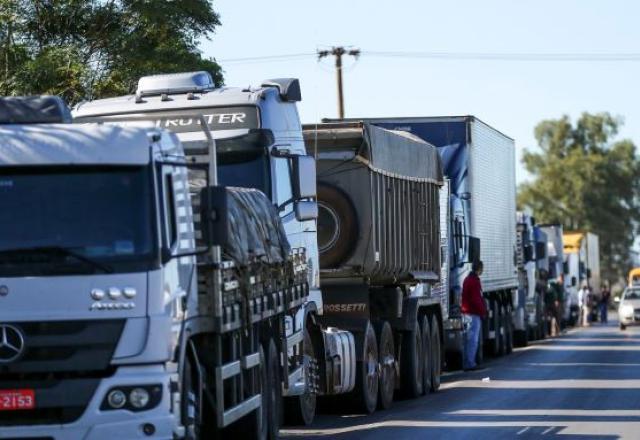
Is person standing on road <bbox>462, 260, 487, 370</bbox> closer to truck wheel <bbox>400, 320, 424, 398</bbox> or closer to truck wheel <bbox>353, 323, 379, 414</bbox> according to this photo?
truck wheel <bbox>400, 320, 424, 398</bbox>

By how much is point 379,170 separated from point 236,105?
4232 mm

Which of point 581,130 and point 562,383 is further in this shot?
point 581,130

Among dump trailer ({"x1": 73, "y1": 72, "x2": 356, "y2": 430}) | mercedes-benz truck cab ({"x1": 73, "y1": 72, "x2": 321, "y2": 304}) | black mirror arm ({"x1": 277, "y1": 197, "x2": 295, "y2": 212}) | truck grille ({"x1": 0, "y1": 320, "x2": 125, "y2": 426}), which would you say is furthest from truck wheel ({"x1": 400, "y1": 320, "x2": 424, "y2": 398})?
truck grille ({"x1": 0, "y1": 320, "x2": 125, "y2": 426})

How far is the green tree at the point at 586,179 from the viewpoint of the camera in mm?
126062

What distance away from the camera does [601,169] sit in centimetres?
12650

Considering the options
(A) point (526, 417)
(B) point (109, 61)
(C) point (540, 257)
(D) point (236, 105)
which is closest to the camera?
(D) point (236, 105)

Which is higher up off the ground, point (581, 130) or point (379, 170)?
point (581, 130)

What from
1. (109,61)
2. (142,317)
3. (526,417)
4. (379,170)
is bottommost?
(526,417)

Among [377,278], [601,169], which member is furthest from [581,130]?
[377,278]

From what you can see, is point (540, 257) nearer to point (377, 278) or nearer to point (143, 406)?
point (377, 278)

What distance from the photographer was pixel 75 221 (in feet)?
37.6

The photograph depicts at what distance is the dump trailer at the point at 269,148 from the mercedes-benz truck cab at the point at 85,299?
3270 millimetres

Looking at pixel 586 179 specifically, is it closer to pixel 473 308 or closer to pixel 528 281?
pixel 528 281

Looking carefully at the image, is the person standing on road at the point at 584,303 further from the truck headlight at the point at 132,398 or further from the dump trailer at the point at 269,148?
the truck headlight at the point at 132,398
